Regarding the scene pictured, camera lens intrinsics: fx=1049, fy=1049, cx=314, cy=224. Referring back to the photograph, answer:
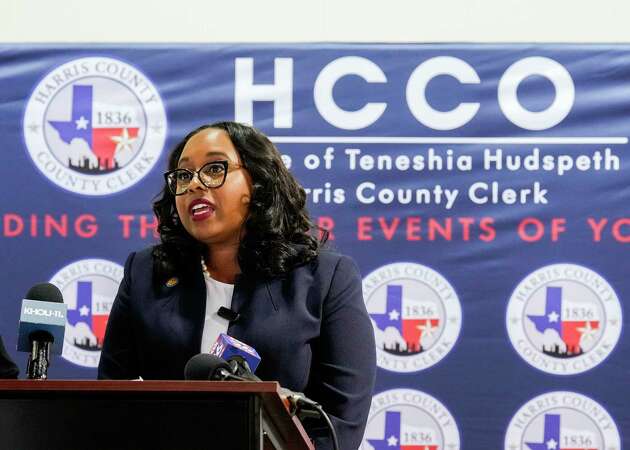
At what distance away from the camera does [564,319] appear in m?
3.27

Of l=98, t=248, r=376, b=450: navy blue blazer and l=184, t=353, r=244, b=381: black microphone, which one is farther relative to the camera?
l=98, t=248, r=376, b=450: navy blue blazer

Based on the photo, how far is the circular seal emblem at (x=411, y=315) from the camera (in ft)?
10.8

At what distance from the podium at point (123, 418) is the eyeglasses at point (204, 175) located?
0.85 m

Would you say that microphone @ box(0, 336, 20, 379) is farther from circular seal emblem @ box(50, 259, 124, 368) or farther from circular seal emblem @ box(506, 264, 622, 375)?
circular seal emblem @ box(506, 264, 622, 375)

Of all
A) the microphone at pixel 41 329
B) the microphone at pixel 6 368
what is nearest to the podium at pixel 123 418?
the microphone at pixel 41 329

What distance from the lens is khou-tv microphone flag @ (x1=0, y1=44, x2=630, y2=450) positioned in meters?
3.26

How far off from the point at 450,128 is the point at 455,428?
3.09 ft

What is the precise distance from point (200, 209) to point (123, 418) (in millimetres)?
834

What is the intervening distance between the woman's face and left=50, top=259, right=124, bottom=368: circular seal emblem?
3.67ft

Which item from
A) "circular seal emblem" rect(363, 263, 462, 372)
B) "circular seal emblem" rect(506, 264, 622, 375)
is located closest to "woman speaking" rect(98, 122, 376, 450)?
"circular seal emblem" rect(363, 263, 462, 372)

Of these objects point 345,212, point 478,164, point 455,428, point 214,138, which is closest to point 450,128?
point 478,164

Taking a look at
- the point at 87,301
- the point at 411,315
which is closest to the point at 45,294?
the point at 87,301

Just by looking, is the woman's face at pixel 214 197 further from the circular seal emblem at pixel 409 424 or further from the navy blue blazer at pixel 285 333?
the circular seal emblem at pixel 409 424

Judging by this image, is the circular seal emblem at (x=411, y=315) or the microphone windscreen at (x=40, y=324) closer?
the microphone windscreen at (x=40, y=324)
